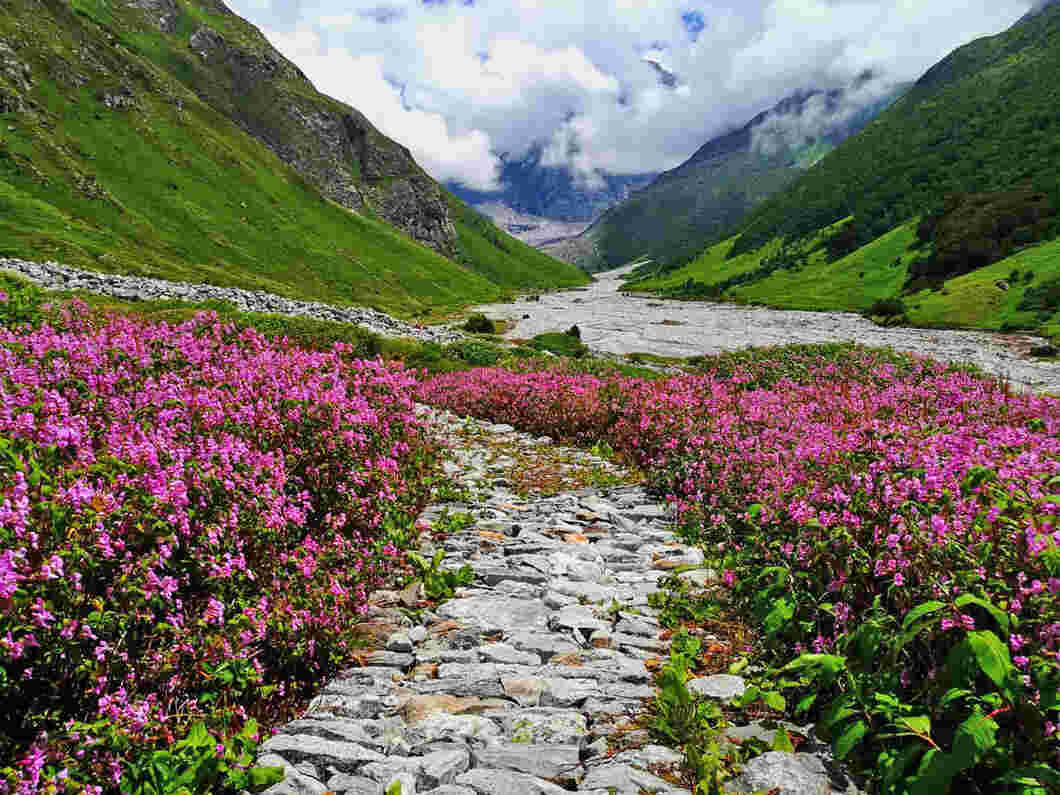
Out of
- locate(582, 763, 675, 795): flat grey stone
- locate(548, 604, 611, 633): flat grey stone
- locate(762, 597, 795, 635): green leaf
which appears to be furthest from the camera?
locate(548, 604, 611, 633): flat grey stone

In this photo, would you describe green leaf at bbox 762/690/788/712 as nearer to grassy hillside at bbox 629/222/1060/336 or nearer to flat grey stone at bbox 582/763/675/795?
flat grey stone at bbox 582/763/675/795

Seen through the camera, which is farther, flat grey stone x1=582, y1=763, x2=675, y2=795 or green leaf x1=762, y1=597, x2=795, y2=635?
green leaf x1=762, y1=597, x2=795, y2=635

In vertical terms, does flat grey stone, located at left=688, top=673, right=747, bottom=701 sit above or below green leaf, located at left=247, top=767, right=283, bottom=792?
below

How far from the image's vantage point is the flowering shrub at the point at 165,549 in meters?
3.61

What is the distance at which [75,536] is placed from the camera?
12.8ft

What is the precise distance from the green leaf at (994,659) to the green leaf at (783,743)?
1.39m

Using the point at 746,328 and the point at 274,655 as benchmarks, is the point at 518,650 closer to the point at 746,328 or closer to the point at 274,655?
the point at 274,655

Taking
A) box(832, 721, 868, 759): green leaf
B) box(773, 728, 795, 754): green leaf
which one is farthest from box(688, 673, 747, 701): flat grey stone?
box(832, 721, 868, 759): green leaf

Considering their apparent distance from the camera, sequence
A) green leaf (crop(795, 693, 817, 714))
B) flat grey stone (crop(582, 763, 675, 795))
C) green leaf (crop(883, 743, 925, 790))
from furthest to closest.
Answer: green leaf (crop(795, 693, 817, 714)) → flat grey stone (crop(582, 763, 675, 795)) → green leaf (crop(883, 743, 925, 790))

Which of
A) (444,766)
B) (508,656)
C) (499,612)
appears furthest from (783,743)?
(499,612)

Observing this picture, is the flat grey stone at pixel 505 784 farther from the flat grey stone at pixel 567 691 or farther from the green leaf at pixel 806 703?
the green leaf at pixel 806 703

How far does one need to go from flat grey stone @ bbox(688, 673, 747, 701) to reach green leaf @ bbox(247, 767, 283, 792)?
10.7 ft

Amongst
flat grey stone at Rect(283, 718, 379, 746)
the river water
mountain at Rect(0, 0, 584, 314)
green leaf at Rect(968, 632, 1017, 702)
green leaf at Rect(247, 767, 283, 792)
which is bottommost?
flat grey stone at Rect(283, 718, 379, 746)

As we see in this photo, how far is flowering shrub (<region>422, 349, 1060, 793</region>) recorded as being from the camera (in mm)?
3537
